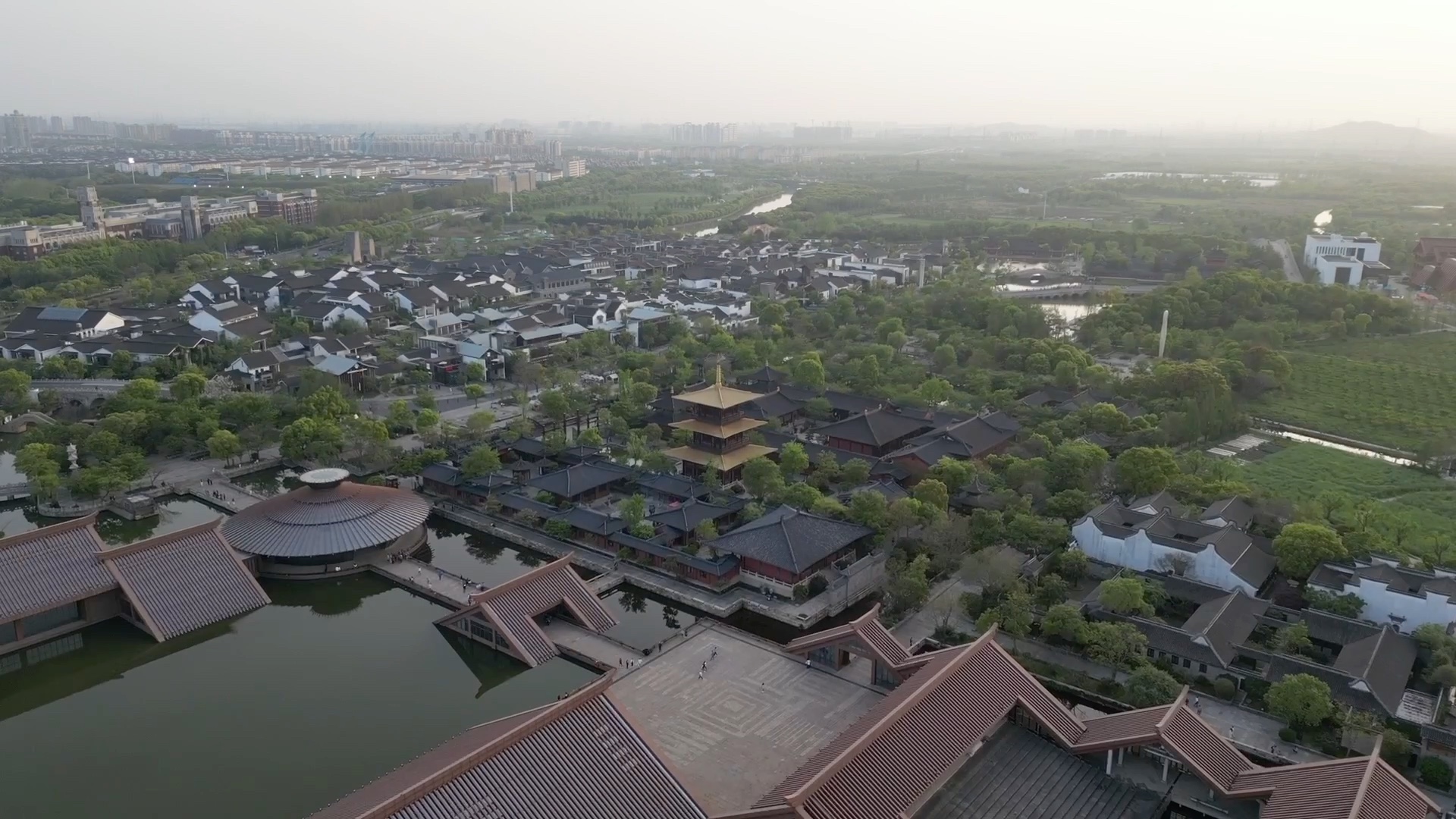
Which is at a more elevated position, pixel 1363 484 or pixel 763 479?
pixel 763 479

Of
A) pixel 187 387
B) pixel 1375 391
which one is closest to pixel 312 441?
pixel 187 387

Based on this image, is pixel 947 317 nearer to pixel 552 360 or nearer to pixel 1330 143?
pixel 552 360

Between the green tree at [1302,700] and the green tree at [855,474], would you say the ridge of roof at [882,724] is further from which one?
the green tree at [855,474]

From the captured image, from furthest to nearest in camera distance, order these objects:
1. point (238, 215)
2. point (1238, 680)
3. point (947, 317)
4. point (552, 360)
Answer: point (238, 215) → point (947, 317) → point (552, 360) → point (1238, 680)

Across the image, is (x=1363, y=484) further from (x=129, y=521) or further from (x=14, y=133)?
(x=14, y=133)

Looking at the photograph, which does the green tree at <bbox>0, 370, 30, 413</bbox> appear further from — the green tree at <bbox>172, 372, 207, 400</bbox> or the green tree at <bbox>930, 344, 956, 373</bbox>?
the green tree at <bbox>930, 344, 956, 373</bbox>

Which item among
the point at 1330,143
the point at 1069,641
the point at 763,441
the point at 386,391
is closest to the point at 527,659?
the point at 1069,641
